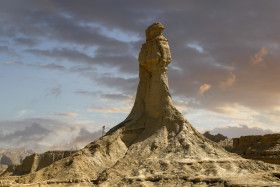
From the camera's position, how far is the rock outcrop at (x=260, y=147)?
182ft

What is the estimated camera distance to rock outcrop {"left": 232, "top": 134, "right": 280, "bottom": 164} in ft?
182

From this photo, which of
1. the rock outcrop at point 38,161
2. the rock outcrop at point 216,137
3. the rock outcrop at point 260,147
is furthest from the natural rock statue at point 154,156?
the rock outcrop at point 216,137

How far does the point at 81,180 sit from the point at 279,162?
31.3m

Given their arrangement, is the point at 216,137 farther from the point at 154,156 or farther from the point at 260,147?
the point at 154,156

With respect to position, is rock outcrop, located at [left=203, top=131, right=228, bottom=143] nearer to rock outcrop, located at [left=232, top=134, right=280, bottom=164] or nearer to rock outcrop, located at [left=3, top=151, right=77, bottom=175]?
rock outcrop, located at [left=232, top=134, right=280, bottom=164]

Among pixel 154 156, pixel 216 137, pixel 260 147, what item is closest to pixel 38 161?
pixel 216 137

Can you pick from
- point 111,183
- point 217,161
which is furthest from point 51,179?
point 217,161

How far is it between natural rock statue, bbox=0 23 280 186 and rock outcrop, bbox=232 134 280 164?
22.5 metres

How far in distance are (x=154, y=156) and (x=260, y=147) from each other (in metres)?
29.3

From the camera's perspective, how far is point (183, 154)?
32938mm

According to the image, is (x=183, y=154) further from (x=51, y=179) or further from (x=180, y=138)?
(x=51, y=179)

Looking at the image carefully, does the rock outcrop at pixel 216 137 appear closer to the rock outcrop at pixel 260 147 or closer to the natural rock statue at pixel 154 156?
the rock outcrop at pixel 260 147

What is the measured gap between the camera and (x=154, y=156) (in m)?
33.8

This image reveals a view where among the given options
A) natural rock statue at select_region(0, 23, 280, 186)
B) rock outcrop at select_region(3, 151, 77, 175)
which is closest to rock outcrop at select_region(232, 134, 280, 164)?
natural rock statue at select_region(0, 23, 280, 186)
